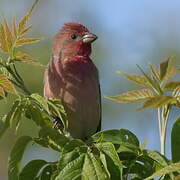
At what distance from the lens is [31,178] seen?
132 inches

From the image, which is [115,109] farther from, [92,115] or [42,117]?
[42,117]

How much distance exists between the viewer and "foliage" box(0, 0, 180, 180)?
3117 millimetres

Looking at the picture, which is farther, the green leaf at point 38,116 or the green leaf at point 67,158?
the green leaf at point 38,116

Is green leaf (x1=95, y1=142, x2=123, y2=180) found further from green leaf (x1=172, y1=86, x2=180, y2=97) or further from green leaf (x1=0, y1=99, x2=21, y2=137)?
green leaf (x1=0, y1=99, x2=21, y2=137)

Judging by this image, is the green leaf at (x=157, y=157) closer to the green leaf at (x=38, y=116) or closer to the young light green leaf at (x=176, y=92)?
the young light green leaf at (x=176, y=92)

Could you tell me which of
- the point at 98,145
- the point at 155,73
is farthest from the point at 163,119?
the point at 98,145

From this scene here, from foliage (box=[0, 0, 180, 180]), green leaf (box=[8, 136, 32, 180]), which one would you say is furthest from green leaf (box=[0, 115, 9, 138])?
green leaf (box=[8, 136, 32, 180])

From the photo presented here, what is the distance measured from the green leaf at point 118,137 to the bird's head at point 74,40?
3504 millimetres

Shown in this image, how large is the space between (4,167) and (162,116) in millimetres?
5027

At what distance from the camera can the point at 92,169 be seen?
10.2 ft

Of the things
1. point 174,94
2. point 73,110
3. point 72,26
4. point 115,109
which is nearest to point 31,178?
point 174,94

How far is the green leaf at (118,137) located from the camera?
10.6 feet

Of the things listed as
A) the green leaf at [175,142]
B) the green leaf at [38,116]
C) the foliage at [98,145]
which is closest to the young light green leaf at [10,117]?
the foliage at [98,145]

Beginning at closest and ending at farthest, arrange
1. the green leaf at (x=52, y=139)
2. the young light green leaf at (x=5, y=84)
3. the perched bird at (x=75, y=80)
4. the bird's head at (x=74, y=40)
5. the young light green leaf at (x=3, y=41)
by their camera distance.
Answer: the young light green leaf at (x=5, y=84) < the green leaf at (x=52, y=139) < the young light green leaf at (x=3, y=41) < the perched bird at (x=75, y=80) < the bird's head at (x=74, y=40)
